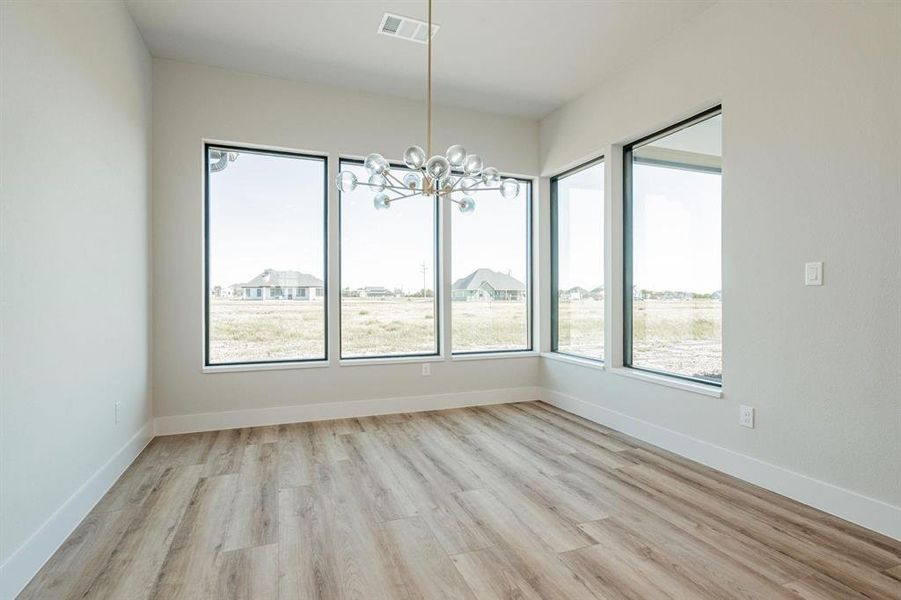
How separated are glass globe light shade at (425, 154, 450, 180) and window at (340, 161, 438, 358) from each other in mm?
2075

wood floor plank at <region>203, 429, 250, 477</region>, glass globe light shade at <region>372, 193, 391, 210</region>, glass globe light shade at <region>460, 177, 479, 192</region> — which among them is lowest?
wood floor plank at <region>203, 429, 250, 477</region>

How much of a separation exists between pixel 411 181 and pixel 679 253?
2182 millimetres

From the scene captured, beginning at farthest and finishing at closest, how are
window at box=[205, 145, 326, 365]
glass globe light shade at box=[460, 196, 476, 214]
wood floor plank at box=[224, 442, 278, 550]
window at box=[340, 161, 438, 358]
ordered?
1. window at box=[340, 161, 438, 358]
2. window at box=[205, 145, 326, 365]
3. glass globe light shade at box=[460, 196, 476, 214]
4. wood floor plank at box=[224, 442, 278, 550]

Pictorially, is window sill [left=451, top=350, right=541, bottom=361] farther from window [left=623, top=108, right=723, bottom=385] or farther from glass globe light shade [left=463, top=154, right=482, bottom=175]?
glass globe light shade [left=463, top=154, right=482, bottom=175]

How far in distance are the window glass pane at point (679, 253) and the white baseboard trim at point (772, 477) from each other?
19.4 inches

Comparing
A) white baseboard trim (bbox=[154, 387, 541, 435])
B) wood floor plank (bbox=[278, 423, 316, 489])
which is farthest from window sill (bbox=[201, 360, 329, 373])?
wood floor plank (bbox=[278, 423, 316, 489])

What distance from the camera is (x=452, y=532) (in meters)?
2.29

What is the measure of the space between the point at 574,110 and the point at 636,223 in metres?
1.38

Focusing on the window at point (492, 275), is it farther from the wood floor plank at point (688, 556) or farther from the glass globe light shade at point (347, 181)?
the wood floor plank at point (688, 556)

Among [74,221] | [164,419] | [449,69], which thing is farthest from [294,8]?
[164,419]

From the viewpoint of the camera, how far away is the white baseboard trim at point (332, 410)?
13.0 ft

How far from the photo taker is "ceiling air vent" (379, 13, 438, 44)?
329 centimetres

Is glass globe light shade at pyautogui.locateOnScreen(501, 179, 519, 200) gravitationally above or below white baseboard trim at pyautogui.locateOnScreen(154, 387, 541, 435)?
above

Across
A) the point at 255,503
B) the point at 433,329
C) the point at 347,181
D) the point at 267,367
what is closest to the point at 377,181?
the point at 347,181
